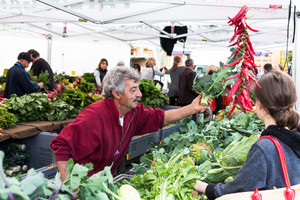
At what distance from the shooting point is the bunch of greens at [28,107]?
14.8ft

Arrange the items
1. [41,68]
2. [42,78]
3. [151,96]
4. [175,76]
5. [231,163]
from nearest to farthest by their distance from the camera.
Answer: [231,163] < [42,78] < [151,96] < [41,68] < [175,76]

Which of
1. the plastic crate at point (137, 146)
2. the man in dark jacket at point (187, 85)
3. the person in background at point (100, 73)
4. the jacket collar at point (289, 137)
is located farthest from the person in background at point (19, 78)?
the jacket collar at point (289, 137)

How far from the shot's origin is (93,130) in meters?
2.40

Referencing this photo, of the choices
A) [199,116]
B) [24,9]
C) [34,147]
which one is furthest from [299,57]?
[24,9]

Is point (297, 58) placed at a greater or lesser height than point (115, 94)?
greater

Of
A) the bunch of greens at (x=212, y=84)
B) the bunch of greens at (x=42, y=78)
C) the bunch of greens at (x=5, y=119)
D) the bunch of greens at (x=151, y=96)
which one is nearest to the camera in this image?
the bunch of greens at (x=212, y=84)

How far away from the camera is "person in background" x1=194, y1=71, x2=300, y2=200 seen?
157cm

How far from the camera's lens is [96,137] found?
242 centimetres

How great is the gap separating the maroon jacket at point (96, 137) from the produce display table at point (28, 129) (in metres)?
1.70

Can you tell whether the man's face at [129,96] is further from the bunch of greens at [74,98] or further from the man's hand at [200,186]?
the bunch of greens at [74,98]

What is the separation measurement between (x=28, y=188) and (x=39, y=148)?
129 inches

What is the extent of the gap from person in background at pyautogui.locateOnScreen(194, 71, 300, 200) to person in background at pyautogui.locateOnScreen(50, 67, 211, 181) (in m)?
1.07

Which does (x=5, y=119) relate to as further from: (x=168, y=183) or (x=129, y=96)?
(x=168, y=183)

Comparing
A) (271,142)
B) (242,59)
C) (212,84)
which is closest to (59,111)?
(212,84)
